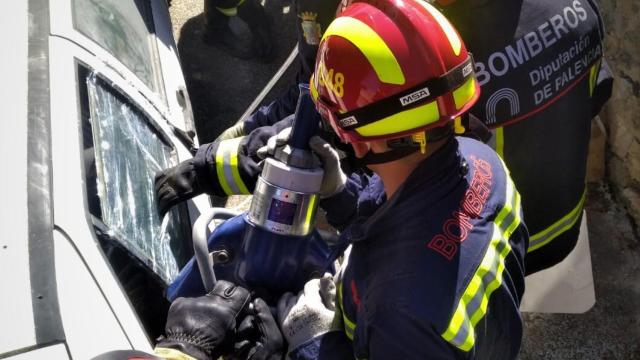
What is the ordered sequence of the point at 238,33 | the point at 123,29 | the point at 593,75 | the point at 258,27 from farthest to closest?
the point at 238,33 → the point at 258,27 → the point at 123,29 → the point at 593,75

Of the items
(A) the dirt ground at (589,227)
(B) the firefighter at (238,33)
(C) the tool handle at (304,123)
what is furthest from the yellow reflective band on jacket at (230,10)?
(C) the tool handle at (304,123)

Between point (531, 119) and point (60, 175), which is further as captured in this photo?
point (531, 119)

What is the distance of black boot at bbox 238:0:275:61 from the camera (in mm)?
4254

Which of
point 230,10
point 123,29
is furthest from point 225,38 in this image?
point 123,29

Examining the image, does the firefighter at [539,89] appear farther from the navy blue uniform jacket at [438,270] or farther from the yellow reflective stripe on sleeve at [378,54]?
the yellow reflective stripe on sleeve at [378,54]

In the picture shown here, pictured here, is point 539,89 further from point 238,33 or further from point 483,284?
point 238,33

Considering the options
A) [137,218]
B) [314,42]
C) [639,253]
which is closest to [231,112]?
[314,42]

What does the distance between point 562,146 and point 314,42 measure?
116cm

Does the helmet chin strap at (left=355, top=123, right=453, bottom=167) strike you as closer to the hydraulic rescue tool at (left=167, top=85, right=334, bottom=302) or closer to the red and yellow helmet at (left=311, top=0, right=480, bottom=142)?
the red and yellow helmet at (left=311, top=0, right=480, bottom=142)

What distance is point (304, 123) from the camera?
6.16 feet

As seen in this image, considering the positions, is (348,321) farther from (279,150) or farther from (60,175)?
(60,175)

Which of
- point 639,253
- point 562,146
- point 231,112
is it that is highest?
point 562,146

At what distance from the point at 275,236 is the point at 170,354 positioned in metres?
0.45

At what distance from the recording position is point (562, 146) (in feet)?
7.18
